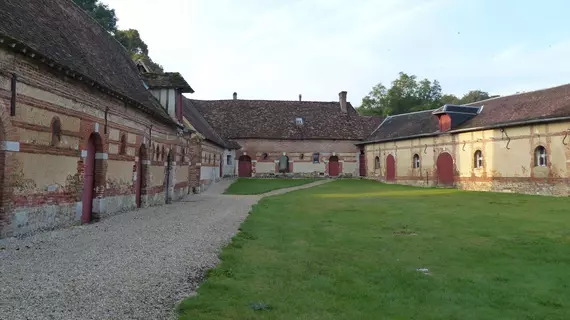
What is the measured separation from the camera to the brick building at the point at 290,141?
138ft

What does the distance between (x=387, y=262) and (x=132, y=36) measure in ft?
167

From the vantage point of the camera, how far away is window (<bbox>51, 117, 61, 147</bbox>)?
419 inches

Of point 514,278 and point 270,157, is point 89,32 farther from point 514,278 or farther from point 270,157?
point 270,157

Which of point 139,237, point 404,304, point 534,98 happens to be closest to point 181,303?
point 404,304

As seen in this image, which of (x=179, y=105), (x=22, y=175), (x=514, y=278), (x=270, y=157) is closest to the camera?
(x=514, y=278)

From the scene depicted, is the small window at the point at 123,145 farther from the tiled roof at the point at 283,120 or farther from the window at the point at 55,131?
the tiled roof at the point at 283,120

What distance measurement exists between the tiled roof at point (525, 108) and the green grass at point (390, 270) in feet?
41.2

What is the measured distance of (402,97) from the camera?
63.5 m

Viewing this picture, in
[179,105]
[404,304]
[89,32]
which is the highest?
[89,32]

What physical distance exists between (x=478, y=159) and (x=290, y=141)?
62.3 feet

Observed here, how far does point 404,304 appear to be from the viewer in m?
5.50

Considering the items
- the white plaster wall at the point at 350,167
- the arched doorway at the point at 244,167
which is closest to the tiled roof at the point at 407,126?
the white plaster wall at the point at 350,167

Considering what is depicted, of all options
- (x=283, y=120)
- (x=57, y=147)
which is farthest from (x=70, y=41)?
(x=283, y=120)

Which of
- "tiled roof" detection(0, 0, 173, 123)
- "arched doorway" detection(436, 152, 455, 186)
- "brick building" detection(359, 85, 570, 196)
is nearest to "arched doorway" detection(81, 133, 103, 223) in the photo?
"tiled roof" detection(0, 0, 173, 123)
